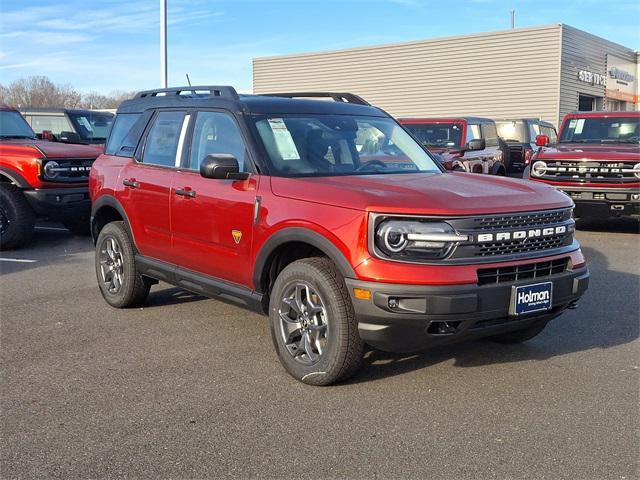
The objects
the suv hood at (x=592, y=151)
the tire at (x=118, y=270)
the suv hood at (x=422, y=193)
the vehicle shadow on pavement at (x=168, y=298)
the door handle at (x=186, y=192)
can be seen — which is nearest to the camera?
the suv hood at (x=422, y=193)

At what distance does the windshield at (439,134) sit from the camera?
497 inches

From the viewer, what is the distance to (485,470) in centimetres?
323

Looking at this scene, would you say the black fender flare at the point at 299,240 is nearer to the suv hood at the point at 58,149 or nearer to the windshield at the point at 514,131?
the suv hood at the point at 58,149

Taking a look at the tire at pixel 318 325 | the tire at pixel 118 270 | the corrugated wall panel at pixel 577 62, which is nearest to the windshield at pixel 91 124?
the tire at pixel 118 270

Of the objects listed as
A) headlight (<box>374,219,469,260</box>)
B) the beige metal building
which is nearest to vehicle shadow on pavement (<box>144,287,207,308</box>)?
headlight (<box>374,219,469,260</box>)

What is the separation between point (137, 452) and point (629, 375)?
3.12 metres

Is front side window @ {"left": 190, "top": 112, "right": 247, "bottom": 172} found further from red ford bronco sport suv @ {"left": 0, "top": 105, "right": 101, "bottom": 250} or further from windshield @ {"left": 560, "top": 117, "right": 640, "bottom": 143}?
windshield @ {"left": 560, "top": 117, "right": 640, "bottom": 143}

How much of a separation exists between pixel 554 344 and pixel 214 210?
8.80ft

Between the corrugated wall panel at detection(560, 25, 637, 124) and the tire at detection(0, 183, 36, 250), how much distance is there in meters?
22.8

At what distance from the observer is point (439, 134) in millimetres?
12852

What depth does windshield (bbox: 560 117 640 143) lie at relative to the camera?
1123 cm

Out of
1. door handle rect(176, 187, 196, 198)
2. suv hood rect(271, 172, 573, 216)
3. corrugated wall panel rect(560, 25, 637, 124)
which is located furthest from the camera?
corrugated wall panel rect(560, 25, 637, 124)

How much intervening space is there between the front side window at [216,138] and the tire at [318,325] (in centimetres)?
99

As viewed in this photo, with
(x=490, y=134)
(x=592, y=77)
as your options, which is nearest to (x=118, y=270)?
(x=490, y=134)
